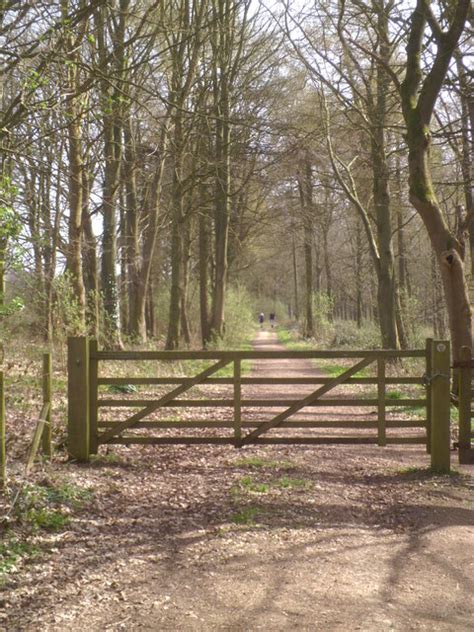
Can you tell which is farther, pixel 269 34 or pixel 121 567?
pixel 269 34

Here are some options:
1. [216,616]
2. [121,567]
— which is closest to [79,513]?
[121,567]

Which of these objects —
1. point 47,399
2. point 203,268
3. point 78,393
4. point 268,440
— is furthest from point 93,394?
point 203,268

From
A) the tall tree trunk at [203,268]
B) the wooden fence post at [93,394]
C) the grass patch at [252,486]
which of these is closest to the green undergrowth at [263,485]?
the grass patch at [252,486]

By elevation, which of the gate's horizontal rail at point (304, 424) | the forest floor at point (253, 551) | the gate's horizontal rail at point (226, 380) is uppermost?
the gate's horizontal rail at point (226, 380)

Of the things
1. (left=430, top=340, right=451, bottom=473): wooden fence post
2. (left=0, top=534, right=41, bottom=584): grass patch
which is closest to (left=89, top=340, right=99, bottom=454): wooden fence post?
(left=0, top=534, right=41, bottom=584): grass patch

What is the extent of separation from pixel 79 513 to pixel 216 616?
7.35 feet

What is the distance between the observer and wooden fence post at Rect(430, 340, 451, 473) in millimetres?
7371

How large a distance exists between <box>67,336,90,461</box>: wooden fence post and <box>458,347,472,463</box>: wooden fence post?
164 inches

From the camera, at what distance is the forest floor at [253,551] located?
4105 mm

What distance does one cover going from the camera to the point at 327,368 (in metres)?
21.2

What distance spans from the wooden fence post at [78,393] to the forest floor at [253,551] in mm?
337

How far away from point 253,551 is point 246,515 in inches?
33.3

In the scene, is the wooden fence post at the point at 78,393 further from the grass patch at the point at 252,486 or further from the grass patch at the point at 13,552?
A: the grass patch at the point at 13,552

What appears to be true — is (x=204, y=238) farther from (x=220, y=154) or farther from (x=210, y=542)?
(x=210, y=542)
